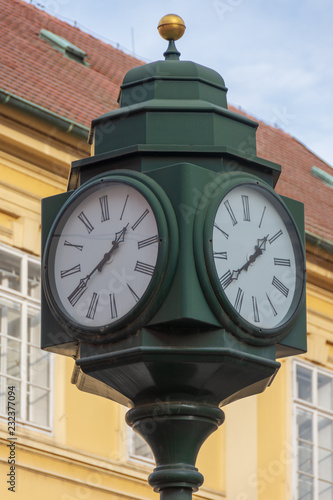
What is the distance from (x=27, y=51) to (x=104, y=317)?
35.9 feet

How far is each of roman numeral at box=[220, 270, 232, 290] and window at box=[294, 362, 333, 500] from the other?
11514 mm

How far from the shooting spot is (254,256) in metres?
3.53

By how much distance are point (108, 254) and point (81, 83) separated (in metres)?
11.1

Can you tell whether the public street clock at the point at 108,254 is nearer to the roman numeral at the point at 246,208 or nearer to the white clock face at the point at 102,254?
the white clock face at the point at 102,254

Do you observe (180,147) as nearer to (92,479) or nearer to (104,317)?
(104,317)

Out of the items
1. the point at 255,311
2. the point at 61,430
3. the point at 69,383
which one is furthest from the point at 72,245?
the point at 69,383

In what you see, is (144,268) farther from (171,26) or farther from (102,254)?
(171,26)

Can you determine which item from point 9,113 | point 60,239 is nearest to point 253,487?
point 9,113

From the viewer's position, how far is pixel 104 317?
11.1ft

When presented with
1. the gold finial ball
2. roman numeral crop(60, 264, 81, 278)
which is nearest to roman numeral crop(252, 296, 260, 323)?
roman numeral crop(60, 264, 81, 278)

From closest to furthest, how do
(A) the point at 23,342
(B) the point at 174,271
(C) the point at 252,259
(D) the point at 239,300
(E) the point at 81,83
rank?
(B) the point at 174,271 → (D) the point at 239,300 → (C) the point at 252,259 → (A) the point at 23,342 → (E) the point at 81,83

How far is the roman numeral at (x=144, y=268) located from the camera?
10.9ft

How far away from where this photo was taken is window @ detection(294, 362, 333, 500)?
1480cm

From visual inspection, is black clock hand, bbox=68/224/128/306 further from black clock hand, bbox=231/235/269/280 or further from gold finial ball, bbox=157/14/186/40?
gold finial ball, bbox=157/14/186/40
